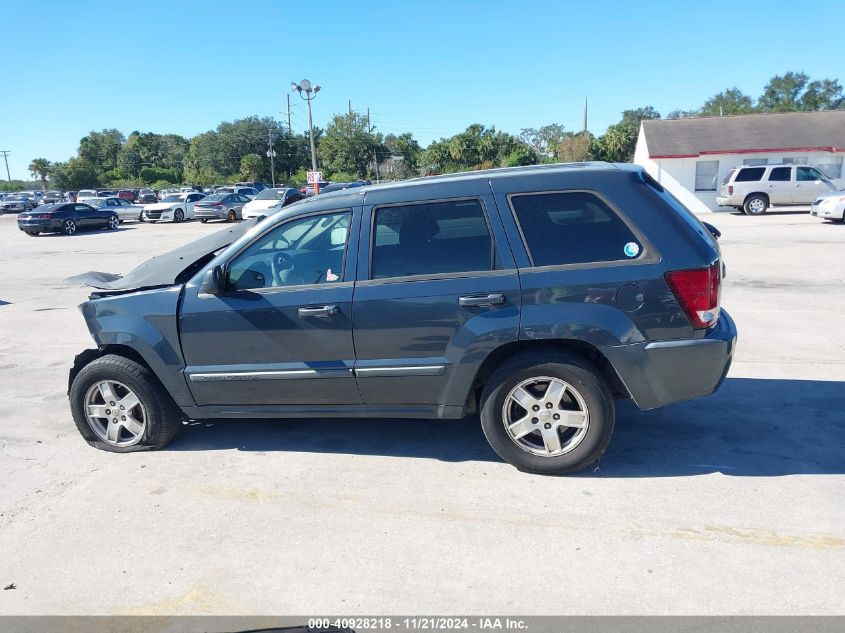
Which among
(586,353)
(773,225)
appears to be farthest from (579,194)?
(773,225)

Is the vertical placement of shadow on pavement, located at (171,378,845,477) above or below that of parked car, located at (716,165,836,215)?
below

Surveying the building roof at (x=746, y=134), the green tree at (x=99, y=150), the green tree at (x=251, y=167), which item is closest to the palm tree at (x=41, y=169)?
the green tree at (x=99, y=150)

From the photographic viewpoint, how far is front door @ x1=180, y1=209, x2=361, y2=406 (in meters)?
4.20

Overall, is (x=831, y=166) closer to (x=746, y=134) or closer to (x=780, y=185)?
(x=746, y=134)

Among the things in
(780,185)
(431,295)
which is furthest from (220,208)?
(431,295)

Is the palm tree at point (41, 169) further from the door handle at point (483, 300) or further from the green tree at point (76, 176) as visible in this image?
the door handle at point (483, 300)

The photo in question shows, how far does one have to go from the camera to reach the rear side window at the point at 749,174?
80.3 ft

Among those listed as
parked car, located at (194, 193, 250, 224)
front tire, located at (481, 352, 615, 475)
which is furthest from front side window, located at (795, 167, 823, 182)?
front tire, located at (481, 352, 615, 475)

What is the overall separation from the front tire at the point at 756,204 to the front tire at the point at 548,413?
949 inches

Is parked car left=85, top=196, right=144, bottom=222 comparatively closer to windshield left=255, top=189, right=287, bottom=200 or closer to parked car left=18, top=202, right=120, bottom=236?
parked car left=18, top=202, right=120, bottom=236

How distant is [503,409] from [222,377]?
6.35ft

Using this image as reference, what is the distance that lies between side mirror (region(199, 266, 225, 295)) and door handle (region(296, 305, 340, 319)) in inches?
22.1

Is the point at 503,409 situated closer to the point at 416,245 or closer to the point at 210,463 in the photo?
the point at 416,245

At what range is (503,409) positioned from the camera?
407cm
